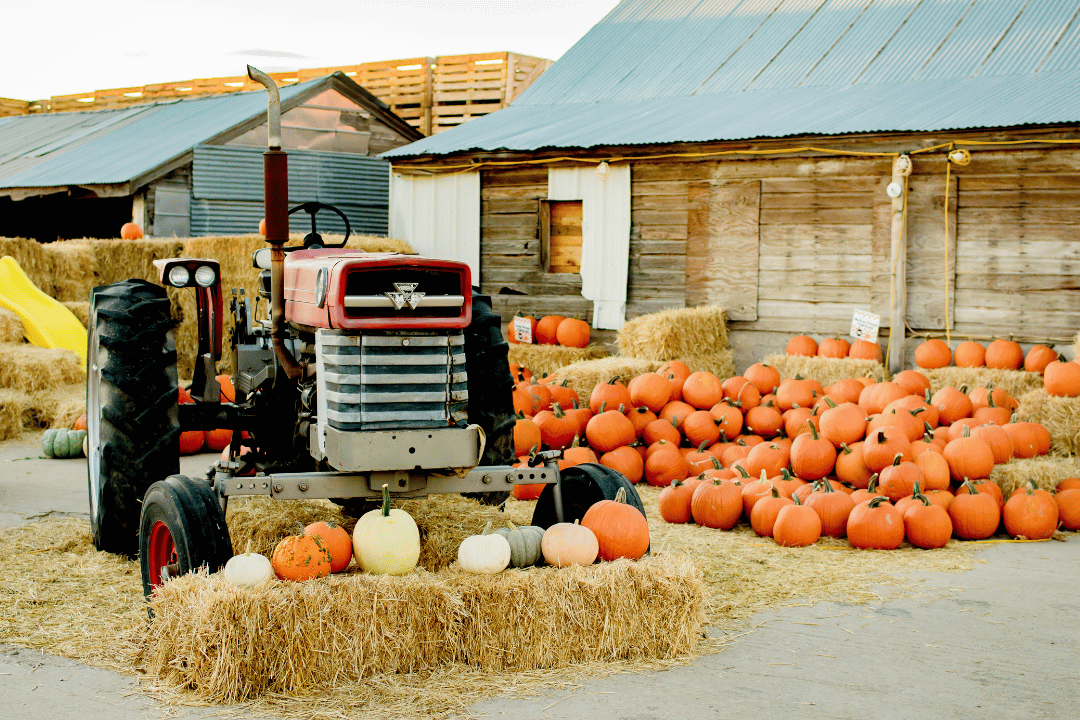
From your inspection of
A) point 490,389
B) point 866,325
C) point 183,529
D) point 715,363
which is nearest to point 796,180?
point 866,325

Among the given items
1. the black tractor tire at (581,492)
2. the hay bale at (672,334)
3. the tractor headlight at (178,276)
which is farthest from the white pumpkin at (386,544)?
the hay bale at (672,334)

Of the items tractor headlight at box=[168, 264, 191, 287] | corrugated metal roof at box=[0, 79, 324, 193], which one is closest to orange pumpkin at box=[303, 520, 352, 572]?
tractor headlight at box=[168, 264, 191, 287]

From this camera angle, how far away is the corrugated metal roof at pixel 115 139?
62.8 feet

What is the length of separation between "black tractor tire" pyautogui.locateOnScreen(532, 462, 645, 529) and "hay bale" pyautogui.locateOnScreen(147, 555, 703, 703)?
1.94 ft

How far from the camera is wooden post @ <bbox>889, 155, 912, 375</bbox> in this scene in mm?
11109

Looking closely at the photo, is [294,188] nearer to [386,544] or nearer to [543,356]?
[543,356]

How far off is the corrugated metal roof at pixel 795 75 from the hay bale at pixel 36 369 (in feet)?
17.3

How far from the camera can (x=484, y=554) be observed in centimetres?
430

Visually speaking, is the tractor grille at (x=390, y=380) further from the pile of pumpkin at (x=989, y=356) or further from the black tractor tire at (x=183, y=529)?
the pile of pumpkin at (x=989, y=356)

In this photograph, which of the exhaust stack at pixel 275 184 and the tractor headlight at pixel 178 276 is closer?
the exhaust stack at pixel 275 184

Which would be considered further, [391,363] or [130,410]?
[130,410]

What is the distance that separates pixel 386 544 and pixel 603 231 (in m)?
9.45

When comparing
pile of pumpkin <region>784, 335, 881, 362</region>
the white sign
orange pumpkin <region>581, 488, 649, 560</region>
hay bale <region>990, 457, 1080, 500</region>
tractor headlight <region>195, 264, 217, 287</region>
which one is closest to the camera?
orange pumpkin <region>581, 488, 649, 560</region>

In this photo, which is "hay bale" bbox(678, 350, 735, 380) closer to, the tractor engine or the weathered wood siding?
the weathered wood siding
